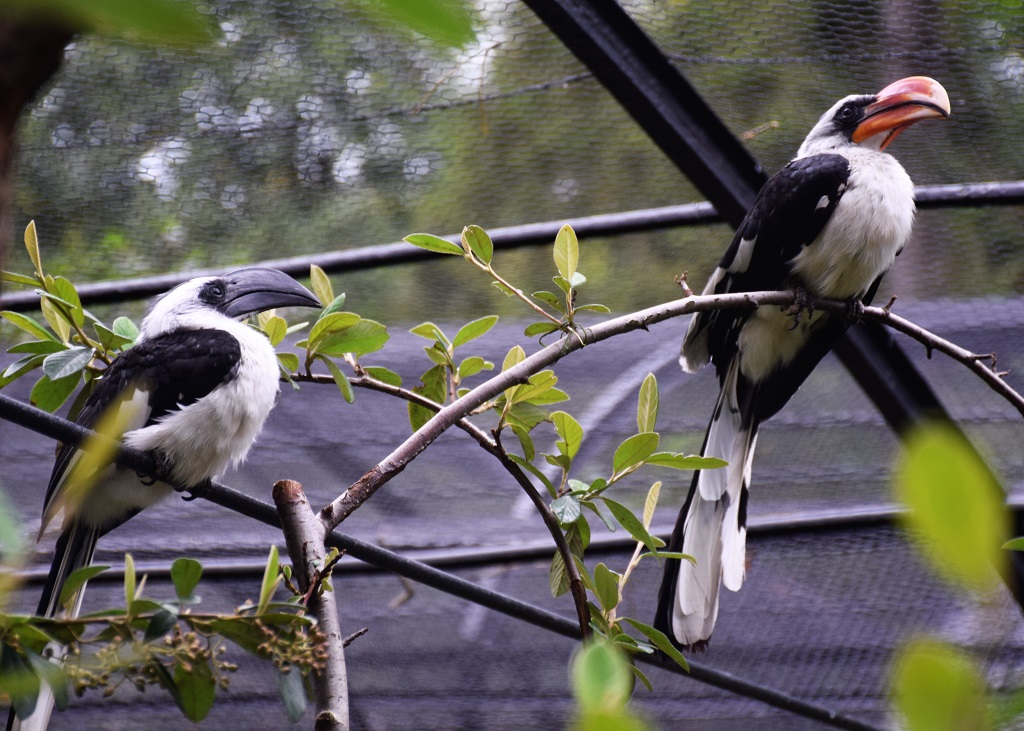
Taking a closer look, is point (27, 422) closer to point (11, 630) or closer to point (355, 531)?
point (11, 630)

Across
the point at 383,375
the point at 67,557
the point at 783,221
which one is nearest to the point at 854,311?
the point at 783,221

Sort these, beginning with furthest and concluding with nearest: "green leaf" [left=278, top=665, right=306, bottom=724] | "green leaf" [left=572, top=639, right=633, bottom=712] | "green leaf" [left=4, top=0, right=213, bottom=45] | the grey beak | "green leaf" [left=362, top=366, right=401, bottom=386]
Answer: the grey beak → "green leaf" [left=362, top=366, right=401, bottom=386] → "green leaf" [left=278, top=665, right=306, bottom=724] → "green leaf" [left=572, top=639, right=633, bottom=712] → "green leaf" [left=4, top=0, right=213, bottom=45]

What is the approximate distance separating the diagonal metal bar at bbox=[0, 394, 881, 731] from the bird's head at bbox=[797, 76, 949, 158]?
1154mm

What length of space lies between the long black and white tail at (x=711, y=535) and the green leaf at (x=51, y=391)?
3.49 ft

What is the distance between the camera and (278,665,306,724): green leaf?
945 millimetres

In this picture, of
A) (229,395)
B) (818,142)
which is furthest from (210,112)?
(818,142)

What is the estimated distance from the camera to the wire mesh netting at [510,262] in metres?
2.08

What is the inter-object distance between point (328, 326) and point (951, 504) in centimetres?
111

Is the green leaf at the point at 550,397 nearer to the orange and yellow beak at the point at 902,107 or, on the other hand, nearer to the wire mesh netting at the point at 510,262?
the wire mesh netting at the point at 510,262

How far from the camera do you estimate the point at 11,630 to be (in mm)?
742

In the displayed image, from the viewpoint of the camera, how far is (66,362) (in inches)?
48.0

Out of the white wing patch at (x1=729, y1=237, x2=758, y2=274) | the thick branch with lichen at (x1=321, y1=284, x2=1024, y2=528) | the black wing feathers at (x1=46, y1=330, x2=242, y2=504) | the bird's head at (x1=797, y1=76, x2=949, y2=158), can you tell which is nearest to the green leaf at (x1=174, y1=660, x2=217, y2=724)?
the thick branch with lichen at (x1=321, y1=284, x2=1024, y2=528)

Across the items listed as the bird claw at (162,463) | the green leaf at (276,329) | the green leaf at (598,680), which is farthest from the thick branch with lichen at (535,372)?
the green leaf at (598,680)

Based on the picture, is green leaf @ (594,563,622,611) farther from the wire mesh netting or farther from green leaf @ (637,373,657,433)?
the wire mesh netting
